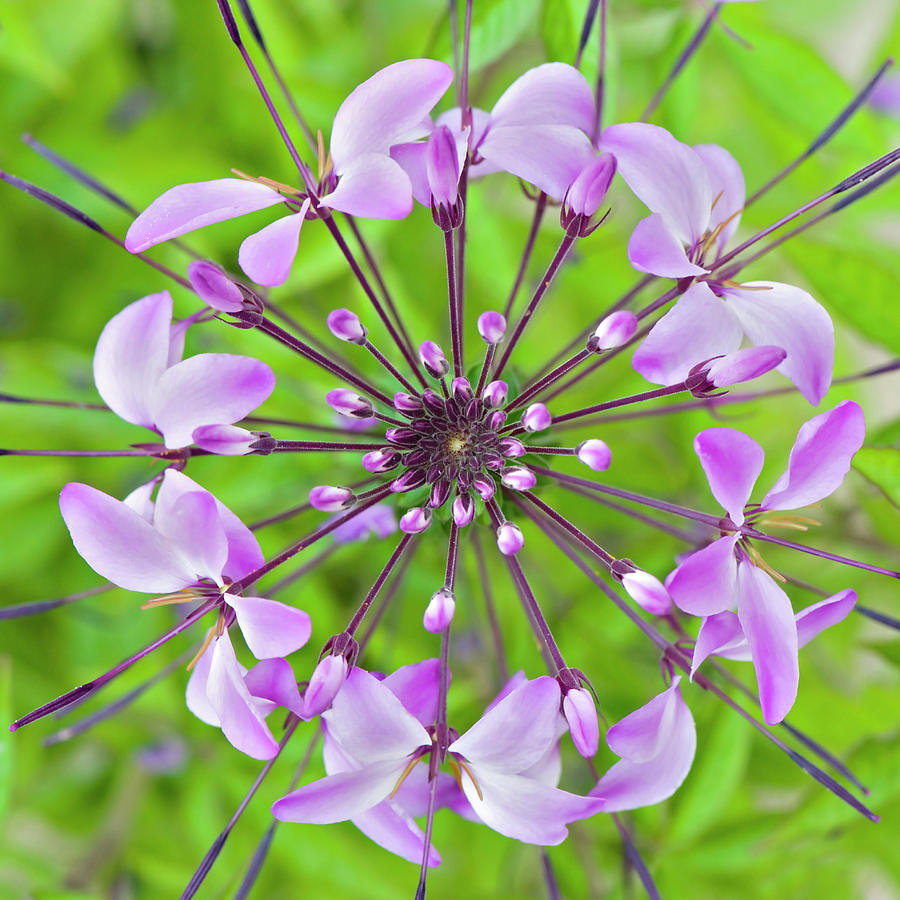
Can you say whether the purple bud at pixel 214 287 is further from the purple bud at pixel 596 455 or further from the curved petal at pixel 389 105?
the purple bud at pixel 596 455

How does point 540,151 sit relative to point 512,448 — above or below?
above

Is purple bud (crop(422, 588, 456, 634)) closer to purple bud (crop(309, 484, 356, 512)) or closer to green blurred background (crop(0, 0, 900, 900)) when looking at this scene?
purple bud (crop(309, 484, 356, 512))

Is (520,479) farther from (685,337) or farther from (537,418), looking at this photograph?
(685,337)

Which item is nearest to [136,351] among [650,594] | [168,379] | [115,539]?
[168,379]

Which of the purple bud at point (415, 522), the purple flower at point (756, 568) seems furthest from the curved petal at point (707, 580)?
the purple bud at point (415, 522)

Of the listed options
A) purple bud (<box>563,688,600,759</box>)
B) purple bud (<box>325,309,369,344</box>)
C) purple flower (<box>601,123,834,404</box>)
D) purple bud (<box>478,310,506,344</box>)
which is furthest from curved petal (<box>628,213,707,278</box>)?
purple bud (<box>563,688,600,759</box>)

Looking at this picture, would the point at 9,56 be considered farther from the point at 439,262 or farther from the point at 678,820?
the point at 678,820

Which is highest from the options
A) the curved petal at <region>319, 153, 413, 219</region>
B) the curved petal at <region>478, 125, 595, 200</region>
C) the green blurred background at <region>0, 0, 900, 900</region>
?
the curved petal at <region>478, 125, 595, 200</region>
